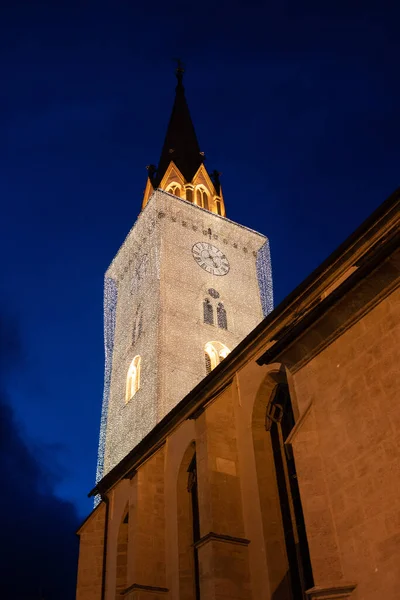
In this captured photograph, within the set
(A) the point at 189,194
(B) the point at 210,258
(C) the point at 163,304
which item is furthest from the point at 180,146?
(C) the point at 163,304

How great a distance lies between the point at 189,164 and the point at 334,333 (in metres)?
29.7

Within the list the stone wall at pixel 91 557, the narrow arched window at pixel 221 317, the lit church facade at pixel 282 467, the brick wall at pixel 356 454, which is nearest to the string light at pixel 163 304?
the narrow arched window at pixel 221 317

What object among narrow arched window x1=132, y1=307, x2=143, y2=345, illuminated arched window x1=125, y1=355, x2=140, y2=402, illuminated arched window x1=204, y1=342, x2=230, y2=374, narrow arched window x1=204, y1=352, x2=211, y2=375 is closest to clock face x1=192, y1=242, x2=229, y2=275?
narrow arched window x1=132, y1=307, x2=143, y2=345

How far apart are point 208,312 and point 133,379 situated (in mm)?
4493

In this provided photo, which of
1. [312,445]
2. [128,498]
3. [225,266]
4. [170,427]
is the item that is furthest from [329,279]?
[225,266]

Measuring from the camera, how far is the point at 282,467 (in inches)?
444

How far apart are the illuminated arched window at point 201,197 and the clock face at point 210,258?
4742 mm

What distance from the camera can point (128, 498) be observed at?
15203mm

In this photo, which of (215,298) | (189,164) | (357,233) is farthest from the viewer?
(189,164)

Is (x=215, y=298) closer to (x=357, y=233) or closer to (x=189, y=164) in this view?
(x=189, y=164)

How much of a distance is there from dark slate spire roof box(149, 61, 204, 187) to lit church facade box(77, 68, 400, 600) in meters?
16.3

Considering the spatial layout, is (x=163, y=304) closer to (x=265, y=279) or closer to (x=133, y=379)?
(x=133, y=379)

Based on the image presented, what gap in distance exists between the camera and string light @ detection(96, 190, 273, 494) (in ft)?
81.0

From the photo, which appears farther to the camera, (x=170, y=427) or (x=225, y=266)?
(x=225, y=266)
